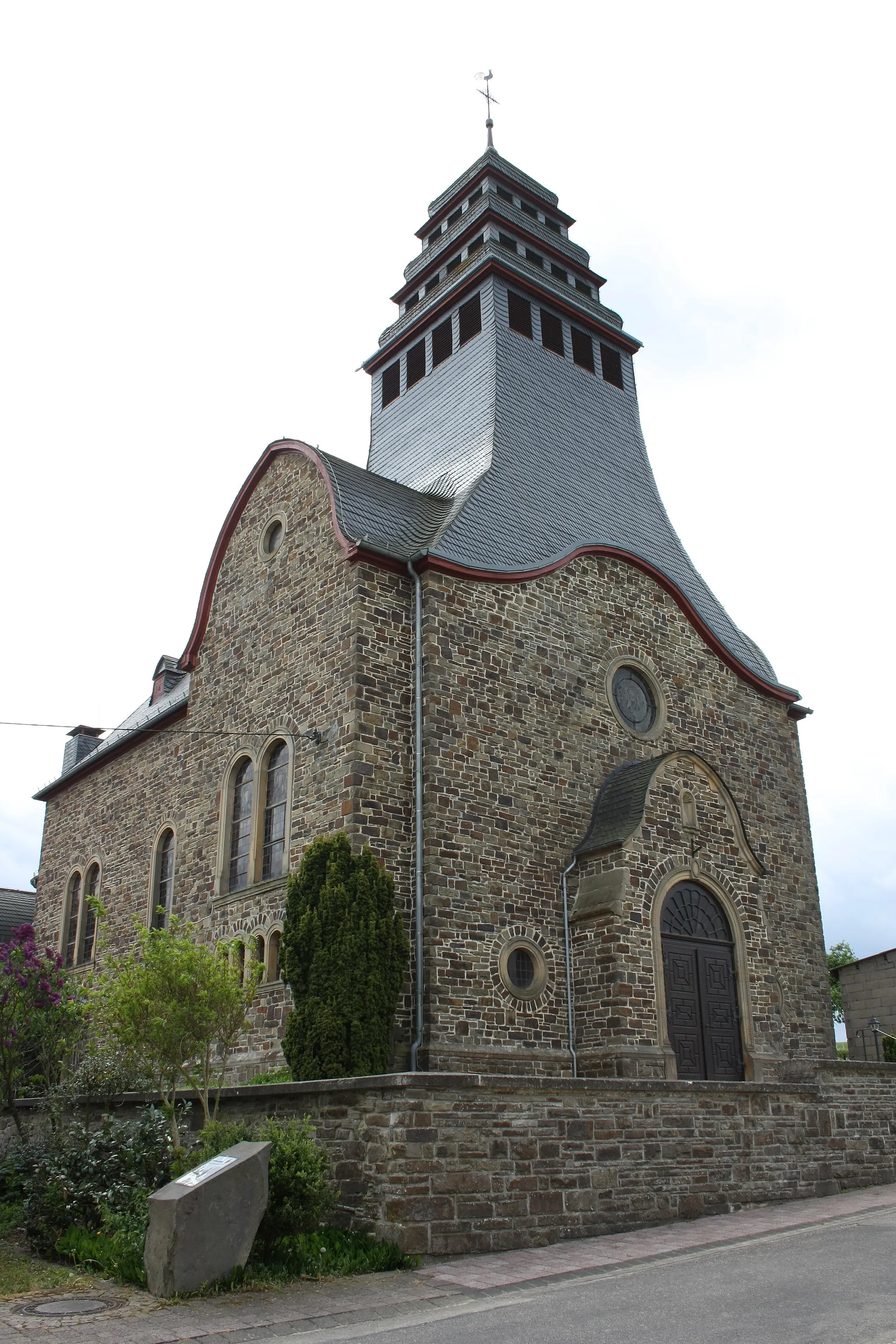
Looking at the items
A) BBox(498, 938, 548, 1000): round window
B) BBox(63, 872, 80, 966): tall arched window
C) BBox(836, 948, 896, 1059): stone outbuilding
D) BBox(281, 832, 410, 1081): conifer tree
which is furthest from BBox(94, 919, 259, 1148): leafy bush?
BBox(836, 948, 896, 1059): stone outbuilding

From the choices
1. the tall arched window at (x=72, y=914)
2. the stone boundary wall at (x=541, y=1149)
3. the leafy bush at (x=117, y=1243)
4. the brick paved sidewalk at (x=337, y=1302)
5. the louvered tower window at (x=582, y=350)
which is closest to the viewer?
the brick paved sidewalk at (x=337, y=1302)

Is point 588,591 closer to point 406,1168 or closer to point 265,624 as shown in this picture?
point 265,624

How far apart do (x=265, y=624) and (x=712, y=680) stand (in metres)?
7.90

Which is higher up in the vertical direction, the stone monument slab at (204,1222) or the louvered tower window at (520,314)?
the louvered tower window at (520,314)

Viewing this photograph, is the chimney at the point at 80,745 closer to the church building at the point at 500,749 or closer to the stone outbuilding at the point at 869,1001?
the church building at the point at 500,749

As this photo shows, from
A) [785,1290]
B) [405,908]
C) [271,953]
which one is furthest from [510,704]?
[785,1290]

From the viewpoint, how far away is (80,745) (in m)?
27.6

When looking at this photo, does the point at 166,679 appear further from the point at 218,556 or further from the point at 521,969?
the point at 521,969

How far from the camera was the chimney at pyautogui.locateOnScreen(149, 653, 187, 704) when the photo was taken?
26.4 m

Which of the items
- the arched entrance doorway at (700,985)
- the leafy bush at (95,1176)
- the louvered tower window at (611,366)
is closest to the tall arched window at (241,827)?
the leafy bush at (95,1176)

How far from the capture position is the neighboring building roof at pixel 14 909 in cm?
3014

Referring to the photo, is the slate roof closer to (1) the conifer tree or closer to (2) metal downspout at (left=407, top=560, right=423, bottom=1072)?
(2) metal downspout at (left=407, top=560, right=423, bottom=1072)

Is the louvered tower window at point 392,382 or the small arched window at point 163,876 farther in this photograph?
the louvered tower window at point 392,382

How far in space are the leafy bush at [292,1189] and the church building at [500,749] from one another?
352 centimetres
